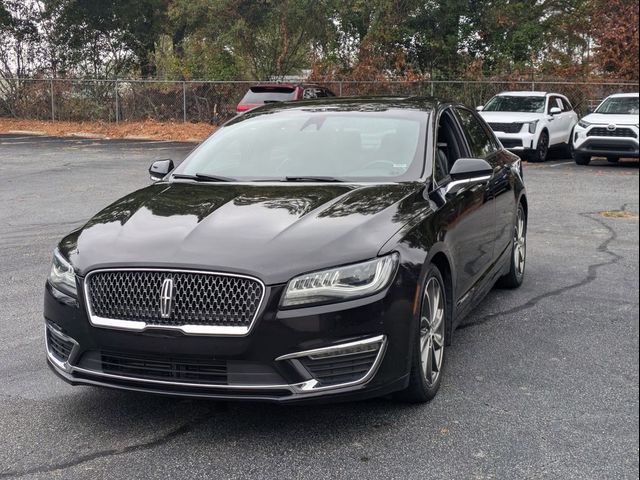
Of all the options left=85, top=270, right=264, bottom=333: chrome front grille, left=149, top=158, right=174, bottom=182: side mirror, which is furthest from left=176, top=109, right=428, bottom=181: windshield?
left=85, top=270, right=264, bottom=333: chrome front grille

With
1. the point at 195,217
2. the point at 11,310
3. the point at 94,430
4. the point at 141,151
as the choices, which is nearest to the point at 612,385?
the point at 195,217

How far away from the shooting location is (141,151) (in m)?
22.4

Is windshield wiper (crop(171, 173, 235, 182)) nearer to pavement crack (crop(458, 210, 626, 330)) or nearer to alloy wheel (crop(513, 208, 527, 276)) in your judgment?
pavement crack (crop(458, 210, 626, 330))

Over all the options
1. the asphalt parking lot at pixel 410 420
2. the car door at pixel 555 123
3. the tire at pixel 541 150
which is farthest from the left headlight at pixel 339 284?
the car door at pixel 555 123

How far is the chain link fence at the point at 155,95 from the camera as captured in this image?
2741cm

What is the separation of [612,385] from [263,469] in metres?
2.05

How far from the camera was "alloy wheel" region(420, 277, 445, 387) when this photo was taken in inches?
166

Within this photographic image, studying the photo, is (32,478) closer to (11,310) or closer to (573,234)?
(11,310)

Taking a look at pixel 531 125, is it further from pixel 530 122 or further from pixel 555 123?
pixel 555 123

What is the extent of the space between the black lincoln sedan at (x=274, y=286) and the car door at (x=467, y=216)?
0.03 meters

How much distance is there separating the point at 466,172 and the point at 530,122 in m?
15.0

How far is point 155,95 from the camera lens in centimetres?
3012

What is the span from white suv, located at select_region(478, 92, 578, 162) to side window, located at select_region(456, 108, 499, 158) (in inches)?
509

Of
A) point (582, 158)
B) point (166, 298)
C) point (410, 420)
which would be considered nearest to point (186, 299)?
point (166, 298)
